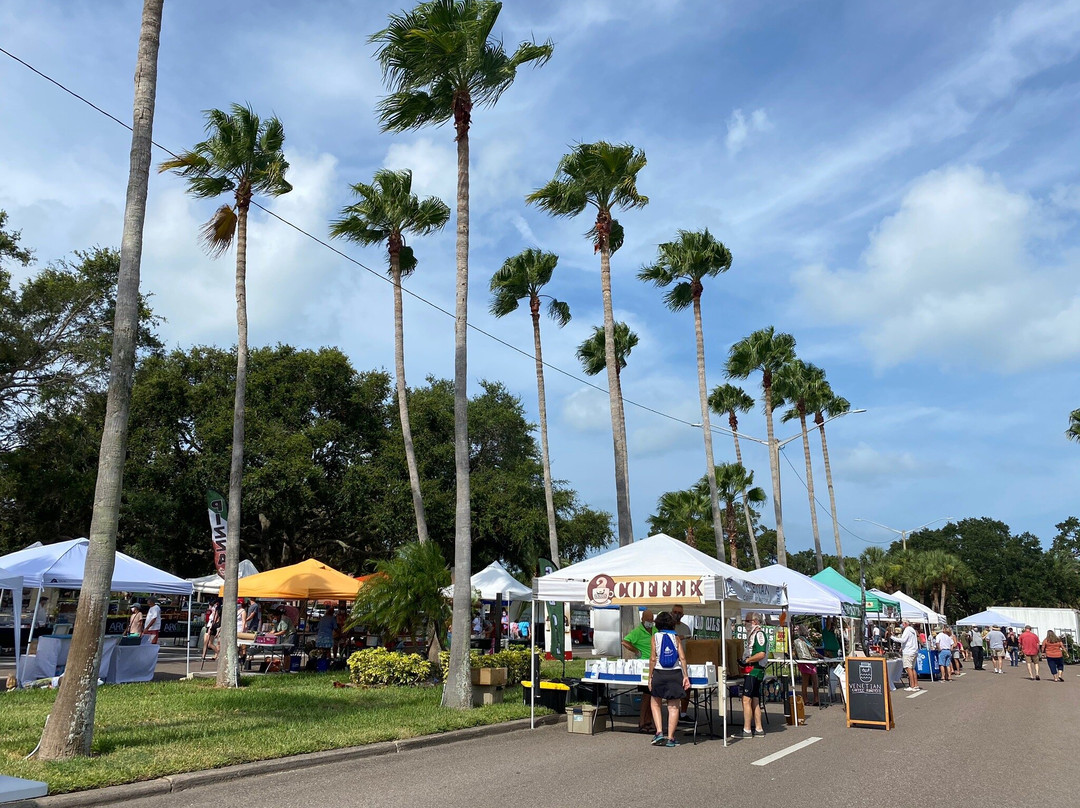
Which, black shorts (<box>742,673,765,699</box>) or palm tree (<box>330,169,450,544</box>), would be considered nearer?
black shorts (<box>742,673,765,699</box>)

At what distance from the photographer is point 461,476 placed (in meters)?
14.4

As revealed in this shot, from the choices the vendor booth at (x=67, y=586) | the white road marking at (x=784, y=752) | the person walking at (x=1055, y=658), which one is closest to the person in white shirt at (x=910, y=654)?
the person walking at (x=1055, y=658)

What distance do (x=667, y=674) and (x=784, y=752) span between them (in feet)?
5.60

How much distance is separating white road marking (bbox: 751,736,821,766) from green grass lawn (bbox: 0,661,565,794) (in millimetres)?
3993

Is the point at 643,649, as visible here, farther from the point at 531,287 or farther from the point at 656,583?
the point at 531,287

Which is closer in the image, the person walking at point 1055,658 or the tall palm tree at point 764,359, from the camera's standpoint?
the person walking at point 1055,658

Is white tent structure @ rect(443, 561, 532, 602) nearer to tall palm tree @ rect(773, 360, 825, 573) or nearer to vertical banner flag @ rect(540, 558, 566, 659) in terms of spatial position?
vertical banner flag @ rect(540, 558, 566, 659)

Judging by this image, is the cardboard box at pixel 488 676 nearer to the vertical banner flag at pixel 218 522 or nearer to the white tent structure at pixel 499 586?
the vertical banner flag at pixel 218 522

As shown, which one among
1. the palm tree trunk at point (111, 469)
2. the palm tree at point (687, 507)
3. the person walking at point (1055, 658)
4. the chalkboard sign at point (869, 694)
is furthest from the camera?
the palm tree at point (687, 507)

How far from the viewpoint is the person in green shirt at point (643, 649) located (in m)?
12.2

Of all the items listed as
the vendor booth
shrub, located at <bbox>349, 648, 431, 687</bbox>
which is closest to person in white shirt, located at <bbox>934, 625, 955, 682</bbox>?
shrub, located at <bbox>349, 648, 431, 687</bbox>

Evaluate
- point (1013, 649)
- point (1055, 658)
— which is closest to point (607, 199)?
point (1055, 658)

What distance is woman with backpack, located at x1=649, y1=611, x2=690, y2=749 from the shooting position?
10.6 metres

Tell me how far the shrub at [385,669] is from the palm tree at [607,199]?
20.7 feet
